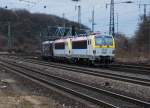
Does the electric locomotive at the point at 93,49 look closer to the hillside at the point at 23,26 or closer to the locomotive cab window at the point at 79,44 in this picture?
the locomotive cab window at the point at 79,44

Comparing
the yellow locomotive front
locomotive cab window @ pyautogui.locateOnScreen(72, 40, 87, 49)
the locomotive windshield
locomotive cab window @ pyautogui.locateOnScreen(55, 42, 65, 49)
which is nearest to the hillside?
locomotive cab window @ pyautogui.locateOnScreen(55, 42, 65, 49)

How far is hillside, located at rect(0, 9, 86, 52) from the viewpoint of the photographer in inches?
6369

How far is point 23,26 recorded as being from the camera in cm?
16762

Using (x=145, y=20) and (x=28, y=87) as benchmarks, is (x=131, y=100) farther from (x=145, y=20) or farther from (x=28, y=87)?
(x=145, y=20)

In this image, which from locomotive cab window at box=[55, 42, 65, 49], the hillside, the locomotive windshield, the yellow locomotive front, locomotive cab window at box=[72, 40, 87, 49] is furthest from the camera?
the hillside

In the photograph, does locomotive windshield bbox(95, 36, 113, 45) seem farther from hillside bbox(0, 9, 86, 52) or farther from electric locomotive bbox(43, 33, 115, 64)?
hillside bbox(0, 9, 86, 52)

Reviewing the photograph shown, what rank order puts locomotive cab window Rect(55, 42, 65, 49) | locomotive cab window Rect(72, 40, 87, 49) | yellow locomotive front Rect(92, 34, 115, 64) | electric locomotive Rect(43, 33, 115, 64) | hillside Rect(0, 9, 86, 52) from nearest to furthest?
1. yellow locomotive front Rect(92, 34, 115, 64)
2. electric locomotive Rect(43, 33, 115, 64)
3. locomotive cab window Rect(72, 40, 87, 49)
4. locomotive cab window Rect(55, 42, 65, 49)
5. hillside Rect(0, 9, 86, 52)

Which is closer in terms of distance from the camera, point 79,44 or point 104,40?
point 104,40

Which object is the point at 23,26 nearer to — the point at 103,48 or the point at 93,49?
the point at 103,48

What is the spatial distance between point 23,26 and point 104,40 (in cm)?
12544

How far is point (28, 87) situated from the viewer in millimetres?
24188

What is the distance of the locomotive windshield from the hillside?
112 m

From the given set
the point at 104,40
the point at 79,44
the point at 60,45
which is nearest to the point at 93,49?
the point at 104,40

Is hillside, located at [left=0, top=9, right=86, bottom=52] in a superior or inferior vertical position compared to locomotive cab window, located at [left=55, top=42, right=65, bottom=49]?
superior
